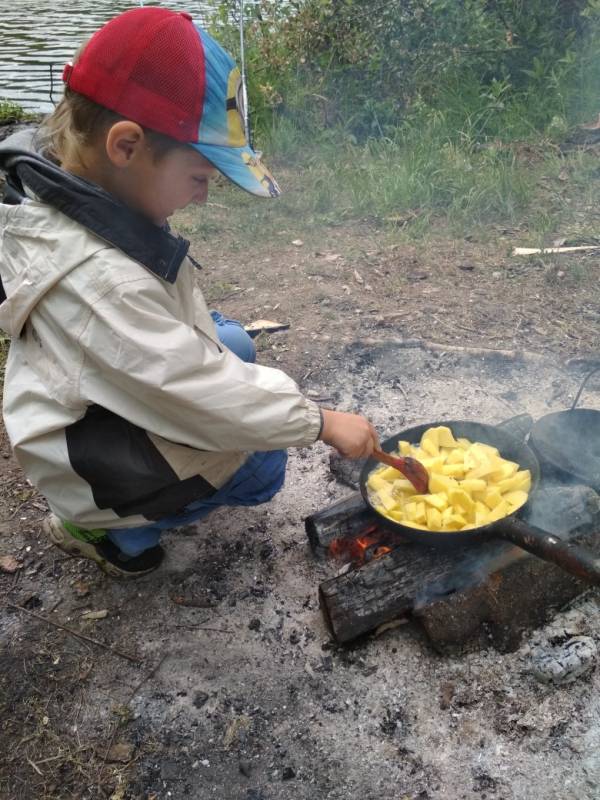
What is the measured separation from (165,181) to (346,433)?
104 cm

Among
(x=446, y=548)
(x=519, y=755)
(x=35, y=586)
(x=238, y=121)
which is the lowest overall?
(x=35, y=586)

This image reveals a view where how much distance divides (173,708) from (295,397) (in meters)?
1.19

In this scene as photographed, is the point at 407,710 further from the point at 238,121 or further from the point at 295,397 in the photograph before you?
the point at 238,121

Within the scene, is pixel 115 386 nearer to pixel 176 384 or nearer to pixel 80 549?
pixel 176 384

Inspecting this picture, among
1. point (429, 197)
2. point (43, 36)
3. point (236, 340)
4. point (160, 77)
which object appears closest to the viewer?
point (160, 77)

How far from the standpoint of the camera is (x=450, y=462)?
2.86 meters

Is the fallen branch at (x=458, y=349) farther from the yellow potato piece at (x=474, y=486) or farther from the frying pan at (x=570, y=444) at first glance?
the yellow potato piece at (x=474, y=486)

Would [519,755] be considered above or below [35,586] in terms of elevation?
above

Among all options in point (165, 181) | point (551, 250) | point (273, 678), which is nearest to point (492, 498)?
point (273, 678)

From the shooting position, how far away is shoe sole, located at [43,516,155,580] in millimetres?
2945

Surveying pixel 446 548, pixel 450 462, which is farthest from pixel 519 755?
pixel 450 462

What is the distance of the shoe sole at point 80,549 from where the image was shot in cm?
295

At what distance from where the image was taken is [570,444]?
2943 mm

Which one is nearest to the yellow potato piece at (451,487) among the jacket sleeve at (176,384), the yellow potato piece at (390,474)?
the yellow potato piece at (390,474)
